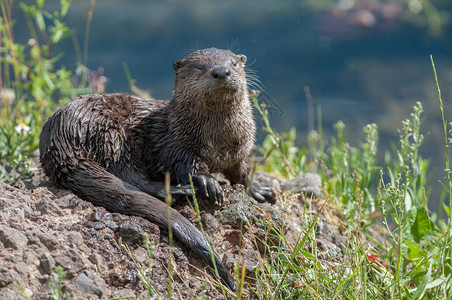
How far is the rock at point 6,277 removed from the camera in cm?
175

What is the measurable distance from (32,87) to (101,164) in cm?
147

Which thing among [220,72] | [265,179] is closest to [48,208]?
[220,72]

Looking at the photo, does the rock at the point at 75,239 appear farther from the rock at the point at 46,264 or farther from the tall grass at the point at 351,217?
the tall grass at the point at 351,217

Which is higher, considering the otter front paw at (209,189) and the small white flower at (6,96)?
the small white flower at (6,96)

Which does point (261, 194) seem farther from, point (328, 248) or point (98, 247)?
point (98, 247)

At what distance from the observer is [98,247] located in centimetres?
203

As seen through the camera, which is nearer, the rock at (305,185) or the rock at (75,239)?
the rock at (75,239)

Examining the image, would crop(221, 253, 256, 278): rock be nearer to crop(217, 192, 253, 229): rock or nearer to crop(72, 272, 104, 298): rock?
crop(217, 192, 253, 229): rock

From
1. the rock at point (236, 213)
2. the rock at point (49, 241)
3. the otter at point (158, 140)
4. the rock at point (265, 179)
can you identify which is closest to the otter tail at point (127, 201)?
the otter at point (158, 140)

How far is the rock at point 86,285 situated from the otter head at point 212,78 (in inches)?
37.5

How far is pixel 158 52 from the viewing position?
5.45 m

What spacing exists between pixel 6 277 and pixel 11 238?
0.18 meters

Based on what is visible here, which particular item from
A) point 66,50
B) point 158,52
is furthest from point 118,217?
point 66,50

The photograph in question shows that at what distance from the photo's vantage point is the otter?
2385 mm
